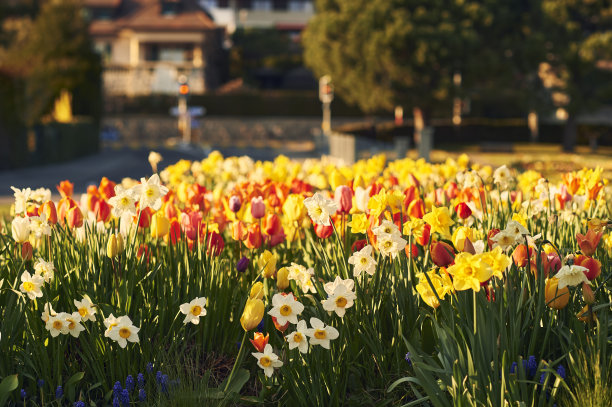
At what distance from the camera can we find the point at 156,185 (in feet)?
13.8

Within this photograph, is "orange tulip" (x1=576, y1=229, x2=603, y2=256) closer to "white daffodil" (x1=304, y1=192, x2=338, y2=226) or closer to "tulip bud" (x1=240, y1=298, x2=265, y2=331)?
"white daffodil" (x1=304, y1=192, x2=338, y2=226)

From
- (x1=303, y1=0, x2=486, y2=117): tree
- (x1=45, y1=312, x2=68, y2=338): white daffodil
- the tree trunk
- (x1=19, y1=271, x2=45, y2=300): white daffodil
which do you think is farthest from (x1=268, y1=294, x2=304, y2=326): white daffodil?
the tree trunk

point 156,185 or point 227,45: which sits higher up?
point 227,45

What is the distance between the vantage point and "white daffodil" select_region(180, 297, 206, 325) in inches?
146

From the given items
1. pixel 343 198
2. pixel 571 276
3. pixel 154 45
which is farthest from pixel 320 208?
pixel 154 45

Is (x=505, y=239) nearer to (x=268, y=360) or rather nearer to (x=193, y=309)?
(x=268, y=360)

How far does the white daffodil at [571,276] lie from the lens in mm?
3398

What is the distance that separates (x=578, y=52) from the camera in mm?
36844

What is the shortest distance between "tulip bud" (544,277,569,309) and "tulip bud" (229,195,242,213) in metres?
2.06

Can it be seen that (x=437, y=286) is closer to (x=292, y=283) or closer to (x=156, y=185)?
(x=292, y=283)

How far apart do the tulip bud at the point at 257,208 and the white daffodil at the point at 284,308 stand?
4.14 feet

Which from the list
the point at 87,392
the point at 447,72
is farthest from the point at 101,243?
the point at 447,72

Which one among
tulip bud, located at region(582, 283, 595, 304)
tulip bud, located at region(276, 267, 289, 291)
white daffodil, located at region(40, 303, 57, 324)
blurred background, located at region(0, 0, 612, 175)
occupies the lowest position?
white daffodil, located at region(40, 303, 57, 324)

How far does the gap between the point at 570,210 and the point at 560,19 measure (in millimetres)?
35366
